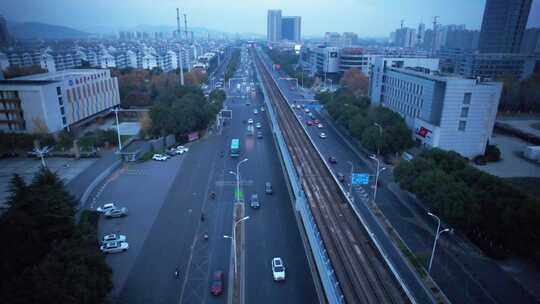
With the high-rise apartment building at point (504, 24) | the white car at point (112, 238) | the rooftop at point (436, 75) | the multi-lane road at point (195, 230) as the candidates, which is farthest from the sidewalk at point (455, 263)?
the high-rise apartment building at point (504, 24)

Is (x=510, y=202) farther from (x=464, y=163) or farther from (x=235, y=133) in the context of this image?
(x=235, y=133)

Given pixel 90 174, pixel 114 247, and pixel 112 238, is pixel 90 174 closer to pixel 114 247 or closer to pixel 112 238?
pixel 112 238

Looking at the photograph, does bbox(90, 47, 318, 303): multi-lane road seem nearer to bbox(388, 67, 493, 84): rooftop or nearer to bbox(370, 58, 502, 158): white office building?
bbox(370, 58, 502, 158): white office building

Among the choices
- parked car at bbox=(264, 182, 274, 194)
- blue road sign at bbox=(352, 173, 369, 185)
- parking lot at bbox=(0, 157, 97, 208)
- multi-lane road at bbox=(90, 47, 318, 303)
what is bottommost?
multi-lane road at bbox=(90, 47, 318, 303)

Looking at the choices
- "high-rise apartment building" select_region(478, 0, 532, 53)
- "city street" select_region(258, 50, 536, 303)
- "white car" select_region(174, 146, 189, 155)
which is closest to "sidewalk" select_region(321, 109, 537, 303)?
"city street" select_region(258, 50, 536, 303)

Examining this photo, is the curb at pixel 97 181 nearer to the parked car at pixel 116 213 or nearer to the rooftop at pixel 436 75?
the parked car at pixel 116 213

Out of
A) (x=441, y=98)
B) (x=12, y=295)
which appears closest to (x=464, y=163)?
(x=441, y=98)
